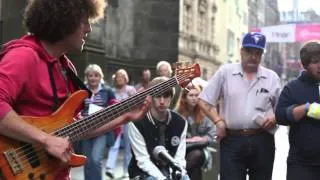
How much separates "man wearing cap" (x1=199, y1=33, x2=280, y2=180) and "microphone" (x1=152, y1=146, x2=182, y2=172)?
1.87 ft

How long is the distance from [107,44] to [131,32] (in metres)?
3.23

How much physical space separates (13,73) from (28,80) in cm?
11

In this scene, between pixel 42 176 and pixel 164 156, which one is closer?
pixel 42 176

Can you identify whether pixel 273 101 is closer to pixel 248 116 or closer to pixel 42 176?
pixel 248 116

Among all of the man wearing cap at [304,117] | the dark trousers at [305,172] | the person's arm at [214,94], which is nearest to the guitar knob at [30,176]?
the man wearing cap at [304,117]

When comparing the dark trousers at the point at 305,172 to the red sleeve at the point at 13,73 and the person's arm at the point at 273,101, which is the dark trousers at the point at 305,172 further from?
the red sleeve at the point at 13,73

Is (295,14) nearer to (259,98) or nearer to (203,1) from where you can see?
(203,1)

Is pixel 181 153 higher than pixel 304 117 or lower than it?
lower

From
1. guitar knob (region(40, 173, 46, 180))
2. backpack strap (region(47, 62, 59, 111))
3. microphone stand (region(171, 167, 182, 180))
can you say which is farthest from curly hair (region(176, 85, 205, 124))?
guitar knob (region(40, 173, 46, 180))

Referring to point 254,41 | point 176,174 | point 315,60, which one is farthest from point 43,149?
point 254,41

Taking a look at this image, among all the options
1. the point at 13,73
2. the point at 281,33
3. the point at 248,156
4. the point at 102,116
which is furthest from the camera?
the point at 281,33

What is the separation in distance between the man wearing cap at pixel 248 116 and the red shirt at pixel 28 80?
8.77 feet

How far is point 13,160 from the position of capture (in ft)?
10.2

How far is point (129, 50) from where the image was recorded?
70.1ft
